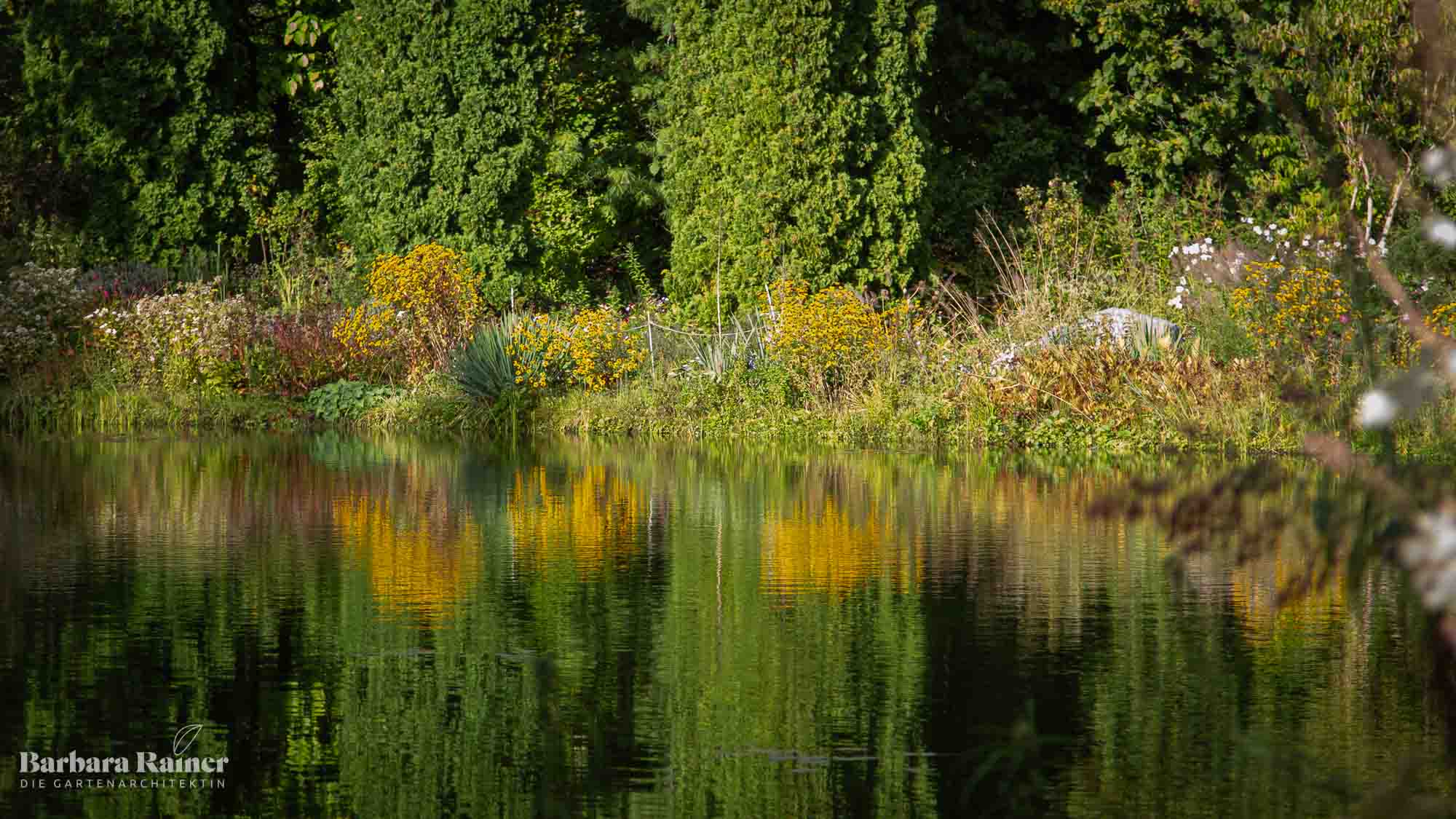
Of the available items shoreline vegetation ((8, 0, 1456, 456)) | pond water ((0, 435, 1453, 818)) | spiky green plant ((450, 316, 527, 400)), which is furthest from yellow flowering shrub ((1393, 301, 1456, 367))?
spiky green plant ((450, 316, 527, 400))

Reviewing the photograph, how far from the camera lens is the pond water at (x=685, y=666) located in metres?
5.46

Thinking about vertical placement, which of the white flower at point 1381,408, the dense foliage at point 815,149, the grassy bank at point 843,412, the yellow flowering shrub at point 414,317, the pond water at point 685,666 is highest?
the dense foliage at point 815,149

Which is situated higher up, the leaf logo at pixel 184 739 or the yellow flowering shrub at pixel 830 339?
the yellow flowering shrub at pixel 830 339

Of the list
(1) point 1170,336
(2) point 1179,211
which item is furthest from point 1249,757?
(2) point 1179,211

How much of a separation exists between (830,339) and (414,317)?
5.69 metres

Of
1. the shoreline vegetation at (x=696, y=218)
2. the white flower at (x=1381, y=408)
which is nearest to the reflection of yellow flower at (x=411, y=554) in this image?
the white flower at (x=1381, y=408)

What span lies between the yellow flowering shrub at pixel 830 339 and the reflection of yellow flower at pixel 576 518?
5.12 m

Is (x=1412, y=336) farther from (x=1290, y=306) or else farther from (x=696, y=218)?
(x=696, y=218)

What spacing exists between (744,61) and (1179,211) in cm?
650

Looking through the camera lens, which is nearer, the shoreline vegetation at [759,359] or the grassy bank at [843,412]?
the grassy bank at [843,412]

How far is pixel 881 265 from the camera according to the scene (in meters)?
23.9

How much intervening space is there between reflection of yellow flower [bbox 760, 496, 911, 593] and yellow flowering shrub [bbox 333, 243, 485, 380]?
1101 centimetres

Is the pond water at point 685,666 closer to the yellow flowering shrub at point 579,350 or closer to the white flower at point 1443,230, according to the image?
the white flower at point 1443,230

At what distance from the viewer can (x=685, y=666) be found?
727 centimetres
